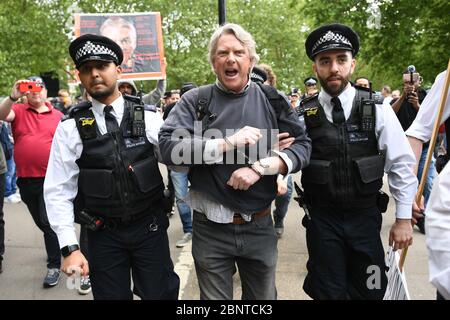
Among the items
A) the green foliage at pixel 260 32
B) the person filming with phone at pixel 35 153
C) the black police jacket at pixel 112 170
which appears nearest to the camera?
the black police jacket at pixel 112 170

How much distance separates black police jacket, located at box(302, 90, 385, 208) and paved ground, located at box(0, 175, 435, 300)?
1.53m

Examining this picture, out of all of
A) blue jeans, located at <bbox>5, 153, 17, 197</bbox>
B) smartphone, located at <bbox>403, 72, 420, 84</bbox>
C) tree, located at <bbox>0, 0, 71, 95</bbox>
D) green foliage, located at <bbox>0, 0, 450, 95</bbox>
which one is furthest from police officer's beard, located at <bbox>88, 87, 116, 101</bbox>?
tree, located at <bbox>0, 0, 71, 95</bbox>

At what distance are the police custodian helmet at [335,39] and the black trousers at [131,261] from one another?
1473mm

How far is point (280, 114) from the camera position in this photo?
2.41 meters

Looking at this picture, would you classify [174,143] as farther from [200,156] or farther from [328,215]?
[328,215]

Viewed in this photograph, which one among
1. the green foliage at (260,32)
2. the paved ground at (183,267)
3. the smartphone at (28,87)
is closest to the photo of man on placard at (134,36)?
the green foliage at (260,32)

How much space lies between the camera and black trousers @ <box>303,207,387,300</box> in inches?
104

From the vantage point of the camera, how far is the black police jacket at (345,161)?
2.58m

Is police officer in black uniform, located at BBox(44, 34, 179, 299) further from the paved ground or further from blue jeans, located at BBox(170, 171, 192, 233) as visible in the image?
blue jeans, located at BBox(170, 171, 192, 233)

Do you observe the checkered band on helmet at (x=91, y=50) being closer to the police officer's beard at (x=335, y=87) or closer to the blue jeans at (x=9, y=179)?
the police officer's beard at (x=335, y=87)

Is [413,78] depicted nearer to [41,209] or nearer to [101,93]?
[101,93]

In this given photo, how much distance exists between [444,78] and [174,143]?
5.75 ft

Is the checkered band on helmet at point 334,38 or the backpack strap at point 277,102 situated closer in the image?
the backpack strap at point 277,102

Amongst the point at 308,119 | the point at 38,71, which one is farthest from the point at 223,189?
the point at 38,71
